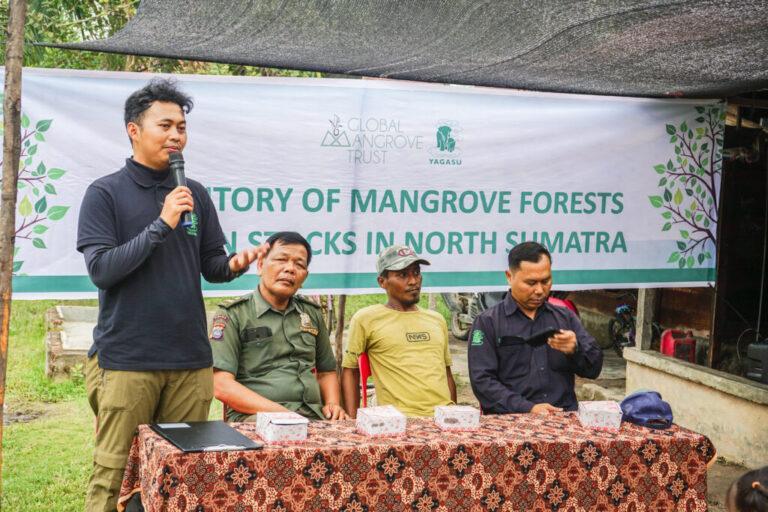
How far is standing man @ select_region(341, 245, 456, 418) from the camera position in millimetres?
4102

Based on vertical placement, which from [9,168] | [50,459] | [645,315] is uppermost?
[9,168]

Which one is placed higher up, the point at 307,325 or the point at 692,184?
the point at 692,184

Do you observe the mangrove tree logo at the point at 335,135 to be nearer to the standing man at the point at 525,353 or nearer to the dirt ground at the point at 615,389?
the standing man at the point at 525,353

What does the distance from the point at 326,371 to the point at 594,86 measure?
2183mm

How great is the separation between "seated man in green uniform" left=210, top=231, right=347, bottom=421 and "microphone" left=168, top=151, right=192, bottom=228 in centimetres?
68

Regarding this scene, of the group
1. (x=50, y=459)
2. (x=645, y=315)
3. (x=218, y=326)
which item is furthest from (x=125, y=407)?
(x=645, y=315)

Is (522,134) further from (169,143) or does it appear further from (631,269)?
(169,143)

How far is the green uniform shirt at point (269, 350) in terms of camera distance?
368 cm

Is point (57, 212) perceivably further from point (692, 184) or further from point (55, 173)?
point (692, 184)

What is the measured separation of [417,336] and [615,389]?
386 centimetres

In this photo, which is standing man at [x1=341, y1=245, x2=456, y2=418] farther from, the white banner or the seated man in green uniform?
the white banner

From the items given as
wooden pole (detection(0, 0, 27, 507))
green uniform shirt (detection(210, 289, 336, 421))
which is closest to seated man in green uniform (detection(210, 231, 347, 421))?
green uniform shirt (detection(210, 289, 336, 421))

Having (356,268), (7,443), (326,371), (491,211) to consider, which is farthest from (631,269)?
(7,443)

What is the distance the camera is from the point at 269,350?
3768 mm
